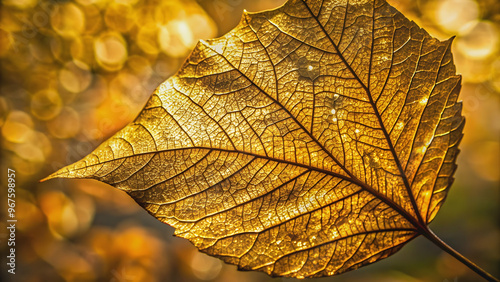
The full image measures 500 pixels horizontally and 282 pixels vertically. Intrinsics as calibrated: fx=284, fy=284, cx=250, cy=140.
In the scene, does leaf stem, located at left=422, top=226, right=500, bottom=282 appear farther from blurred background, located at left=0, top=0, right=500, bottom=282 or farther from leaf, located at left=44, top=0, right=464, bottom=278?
blurred background, located at left=0, top=0, right=500, bottom=282

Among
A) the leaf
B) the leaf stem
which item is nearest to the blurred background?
the leaf

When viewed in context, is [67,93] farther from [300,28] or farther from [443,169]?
[443,169]

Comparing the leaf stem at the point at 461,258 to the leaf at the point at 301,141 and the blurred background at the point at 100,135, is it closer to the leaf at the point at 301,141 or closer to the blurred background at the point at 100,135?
the leaf at the point at 301,141

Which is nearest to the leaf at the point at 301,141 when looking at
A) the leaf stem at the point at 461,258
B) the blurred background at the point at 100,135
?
the leaf stem at the point at 461,258

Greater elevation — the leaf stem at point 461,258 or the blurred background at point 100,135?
the blurred background at point 100,135

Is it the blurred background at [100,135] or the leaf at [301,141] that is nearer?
the leaf at [301,141]

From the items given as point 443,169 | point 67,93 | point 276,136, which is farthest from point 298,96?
point 67,93

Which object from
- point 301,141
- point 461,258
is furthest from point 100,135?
point 461,258
